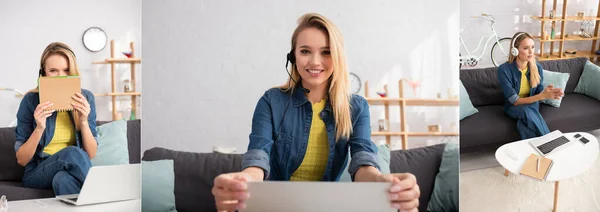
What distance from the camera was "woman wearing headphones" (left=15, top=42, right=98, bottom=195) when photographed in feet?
11.7

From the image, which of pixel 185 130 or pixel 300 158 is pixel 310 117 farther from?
pixel 185 130

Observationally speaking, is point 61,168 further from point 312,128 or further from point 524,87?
point 524,87

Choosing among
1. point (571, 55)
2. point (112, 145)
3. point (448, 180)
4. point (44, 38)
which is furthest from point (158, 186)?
point (571, 55)

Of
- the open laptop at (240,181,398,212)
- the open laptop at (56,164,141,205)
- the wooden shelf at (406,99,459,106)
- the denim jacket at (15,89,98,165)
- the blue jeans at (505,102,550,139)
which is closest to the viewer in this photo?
the open laptop at (240,181,398,212)

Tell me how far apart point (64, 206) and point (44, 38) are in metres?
1.10

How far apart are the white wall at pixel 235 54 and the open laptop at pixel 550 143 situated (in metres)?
0.92

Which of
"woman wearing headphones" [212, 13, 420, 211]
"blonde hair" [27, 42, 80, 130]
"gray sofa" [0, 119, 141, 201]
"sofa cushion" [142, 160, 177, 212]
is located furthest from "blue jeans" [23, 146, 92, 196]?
"woman wearing headphones" [212, 13, 420, 211]

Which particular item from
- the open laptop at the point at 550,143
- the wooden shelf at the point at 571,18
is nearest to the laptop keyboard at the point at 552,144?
the open laptop at the point at 550,143

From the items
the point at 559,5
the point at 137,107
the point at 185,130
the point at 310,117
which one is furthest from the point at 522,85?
the point at 137,107

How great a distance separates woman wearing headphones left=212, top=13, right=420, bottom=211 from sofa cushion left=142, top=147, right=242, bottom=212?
3 cm

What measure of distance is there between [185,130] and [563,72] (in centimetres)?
175

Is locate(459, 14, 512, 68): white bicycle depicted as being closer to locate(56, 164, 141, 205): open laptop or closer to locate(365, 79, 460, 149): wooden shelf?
locate(365, 79, 460, 149): wooden shelf

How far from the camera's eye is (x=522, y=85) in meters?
3.05

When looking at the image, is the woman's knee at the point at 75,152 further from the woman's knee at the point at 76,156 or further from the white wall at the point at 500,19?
the white wall at the point at 500,19
